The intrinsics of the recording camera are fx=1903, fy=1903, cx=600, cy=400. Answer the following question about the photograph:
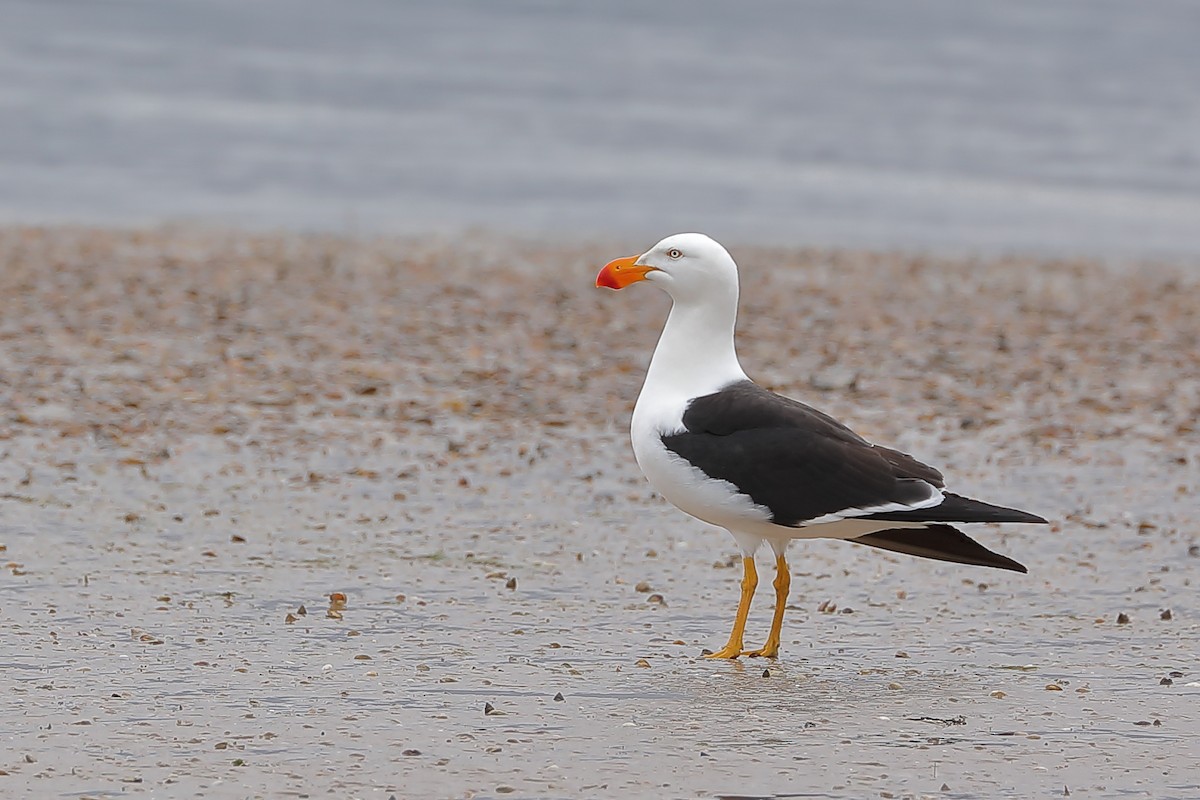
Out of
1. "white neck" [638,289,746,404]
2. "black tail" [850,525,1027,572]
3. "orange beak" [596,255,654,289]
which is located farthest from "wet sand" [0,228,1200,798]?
"orange beak" [596,255,654,289]

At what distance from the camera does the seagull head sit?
659 cm

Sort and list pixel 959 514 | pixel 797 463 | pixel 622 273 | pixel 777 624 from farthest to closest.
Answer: pixel 622 273 < pixel 777 624 < pixel 797 463 < pixel 959 514

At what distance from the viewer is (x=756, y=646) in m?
6.60

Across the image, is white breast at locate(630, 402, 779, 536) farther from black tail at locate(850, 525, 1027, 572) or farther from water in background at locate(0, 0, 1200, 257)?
water in background at locate(0, 0, 1200, 257)

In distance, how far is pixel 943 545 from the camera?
6219 mm

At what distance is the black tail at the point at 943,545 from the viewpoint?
6.13 meters

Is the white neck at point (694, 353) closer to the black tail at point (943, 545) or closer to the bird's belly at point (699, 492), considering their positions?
the bird's belly at point (699, 492)

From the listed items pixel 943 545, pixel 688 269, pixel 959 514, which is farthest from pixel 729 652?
pixel 688 269

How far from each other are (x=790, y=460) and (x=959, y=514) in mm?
593

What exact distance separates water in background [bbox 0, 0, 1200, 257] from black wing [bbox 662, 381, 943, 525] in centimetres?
1298

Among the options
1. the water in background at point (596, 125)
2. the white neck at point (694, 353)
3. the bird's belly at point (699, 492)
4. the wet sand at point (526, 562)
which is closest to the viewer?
the wet sand at point (526, 562)

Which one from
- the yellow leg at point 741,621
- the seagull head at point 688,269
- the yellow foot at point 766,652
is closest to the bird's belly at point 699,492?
the yellow leg at point 741,621

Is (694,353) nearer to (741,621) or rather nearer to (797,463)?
(797,463)

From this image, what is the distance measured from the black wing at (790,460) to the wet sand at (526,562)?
0.56m
